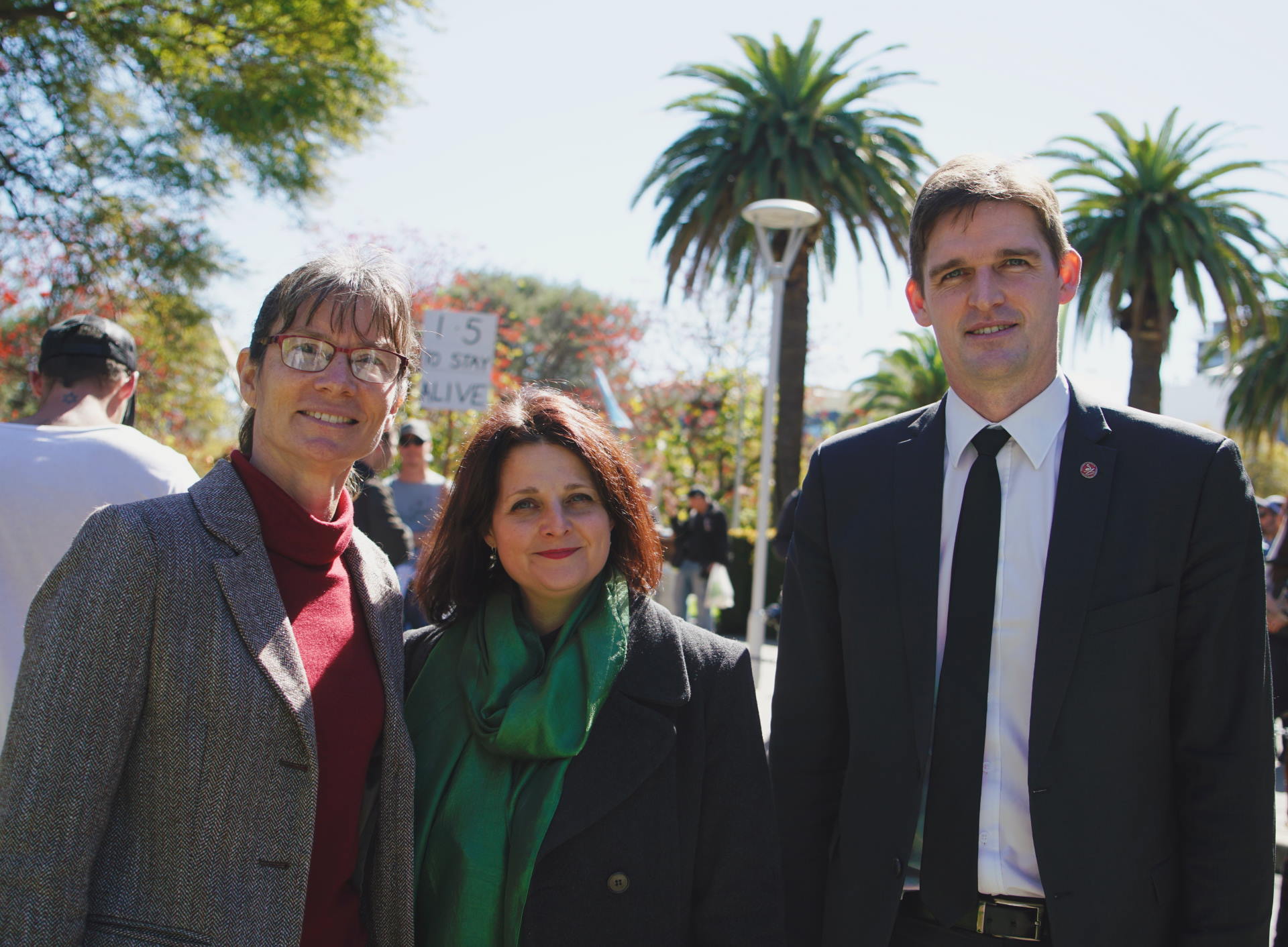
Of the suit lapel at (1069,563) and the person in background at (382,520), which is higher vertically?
the person in background at (382,520)

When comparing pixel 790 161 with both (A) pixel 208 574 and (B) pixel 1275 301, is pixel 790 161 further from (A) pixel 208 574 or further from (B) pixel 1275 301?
(A) pixel 208 574

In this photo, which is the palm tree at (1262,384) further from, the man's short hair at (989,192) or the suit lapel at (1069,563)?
the suit lapel at (1069,563)

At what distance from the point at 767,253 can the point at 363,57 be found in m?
5.97

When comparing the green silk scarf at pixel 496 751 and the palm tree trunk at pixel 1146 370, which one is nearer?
the green silk scarf at pixel 496 751

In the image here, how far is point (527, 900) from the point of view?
2.07 m

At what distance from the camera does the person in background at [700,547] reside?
1316 centimetres

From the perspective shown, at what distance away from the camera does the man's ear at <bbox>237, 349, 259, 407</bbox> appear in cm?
215

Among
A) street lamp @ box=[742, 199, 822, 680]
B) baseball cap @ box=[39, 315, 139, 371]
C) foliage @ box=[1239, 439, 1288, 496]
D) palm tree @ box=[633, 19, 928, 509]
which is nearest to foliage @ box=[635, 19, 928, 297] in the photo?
palm tree @ box=[633, 19, 928, 509]

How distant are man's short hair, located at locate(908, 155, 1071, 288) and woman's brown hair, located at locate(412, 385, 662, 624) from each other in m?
0.89

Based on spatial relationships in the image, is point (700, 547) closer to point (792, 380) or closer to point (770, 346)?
point (770, 346)

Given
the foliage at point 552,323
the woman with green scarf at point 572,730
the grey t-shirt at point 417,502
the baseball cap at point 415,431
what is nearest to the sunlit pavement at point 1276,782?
the woman with green scarf at point 572,730

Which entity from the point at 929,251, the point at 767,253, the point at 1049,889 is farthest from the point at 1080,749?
the point at 767,253

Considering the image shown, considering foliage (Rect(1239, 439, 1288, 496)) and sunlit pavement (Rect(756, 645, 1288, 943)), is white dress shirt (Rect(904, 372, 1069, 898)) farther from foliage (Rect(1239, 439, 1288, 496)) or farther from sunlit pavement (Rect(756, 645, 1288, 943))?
foliage (Rect(1239, 439, 1288, 496))

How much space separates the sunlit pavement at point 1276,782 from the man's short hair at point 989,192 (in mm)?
1100
